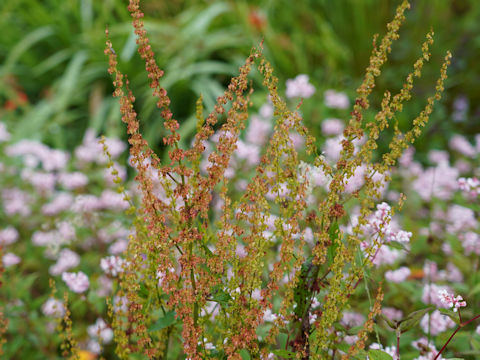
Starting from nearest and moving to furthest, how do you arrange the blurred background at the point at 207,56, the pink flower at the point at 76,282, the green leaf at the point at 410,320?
the green leaf at the point at 410,320 < the pink flower at the point at 76,282 < the blurred background at the point at 207,56

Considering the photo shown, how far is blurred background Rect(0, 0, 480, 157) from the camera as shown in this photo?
4.09 meters

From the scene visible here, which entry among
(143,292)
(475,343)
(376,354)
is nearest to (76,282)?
(143,292)

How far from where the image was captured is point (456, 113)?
12.7ft

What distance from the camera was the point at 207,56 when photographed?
4.69m

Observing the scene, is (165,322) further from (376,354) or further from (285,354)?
(376,354)

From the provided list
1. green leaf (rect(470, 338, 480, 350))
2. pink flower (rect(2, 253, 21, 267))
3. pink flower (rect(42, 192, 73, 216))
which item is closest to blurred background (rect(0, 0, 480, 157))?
pink flower (rect(42, 192, 73, 216))

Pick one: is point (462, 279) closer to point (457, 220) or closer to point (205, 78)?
point (457, 220)

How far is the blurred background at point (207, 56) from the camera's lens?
13.4 ft

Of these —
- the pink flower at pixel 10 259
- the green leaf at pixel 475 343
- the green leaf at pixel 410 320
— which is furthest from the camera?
the pink flower at pixel 10 259

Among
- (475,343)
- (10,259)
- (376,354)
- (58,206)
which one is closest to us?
(376,354)

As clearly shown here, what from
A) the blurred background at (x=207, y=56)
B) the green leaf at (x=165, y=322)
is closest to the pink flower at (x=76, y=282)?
the green leaf at (x=165, y=322)

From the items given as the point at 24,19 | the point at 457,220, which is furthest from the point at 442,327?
the point at 24,19

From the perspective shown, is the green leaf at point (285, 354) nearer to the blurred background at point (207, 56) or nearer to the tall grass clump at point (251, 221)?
the tall grass clump at point (251, 221)

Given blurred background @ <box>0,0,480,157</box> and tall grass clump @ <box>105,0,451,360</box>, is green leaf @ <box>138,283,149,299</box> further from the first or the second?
blurred background @ <box>0,0,480,157</box>
